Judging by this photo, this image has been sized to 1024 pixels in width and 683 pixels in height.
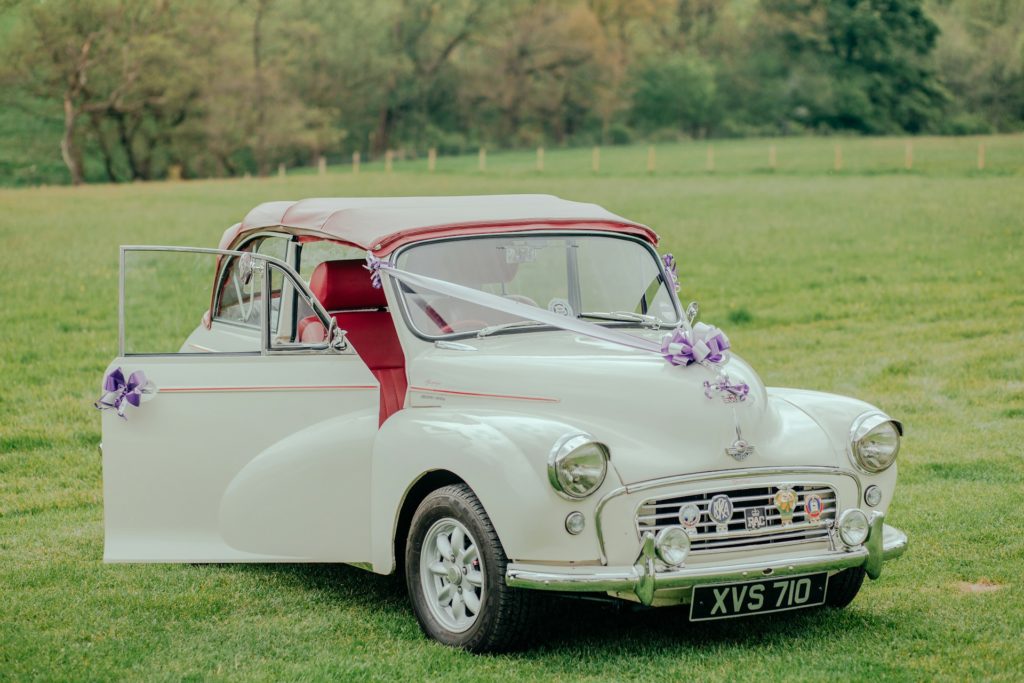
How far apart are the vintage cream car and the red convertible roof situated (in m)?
0.02

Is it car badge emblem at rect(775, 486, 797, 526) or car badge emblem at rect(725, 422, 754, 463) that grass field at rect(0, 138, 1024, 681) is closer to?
car badge emblem at rect(775, 486, 797, 526)

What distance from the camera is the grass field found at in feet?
18.7

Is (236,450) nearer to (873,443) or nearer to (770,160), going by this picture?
(873,443)

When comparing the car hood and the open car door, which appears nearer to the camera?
the car hood

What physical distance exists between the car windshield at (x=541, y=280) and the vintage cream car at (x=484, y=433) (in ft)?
0.04

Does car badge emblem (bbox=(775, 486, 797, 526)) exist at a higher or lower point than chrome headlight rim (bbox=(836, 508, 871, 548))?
higher

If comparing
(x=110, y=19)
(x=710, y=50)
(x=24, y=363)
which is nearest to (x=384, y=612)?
(x=24, y=363)

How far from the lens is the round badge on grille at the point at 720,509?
554cm

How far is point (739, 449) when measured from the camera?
18.5 ft

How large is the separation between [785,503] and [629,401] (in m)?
0.80

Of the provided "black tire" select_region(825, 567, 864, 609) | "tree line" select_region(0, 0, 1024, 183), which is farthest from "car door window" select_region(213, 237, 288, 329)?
"tree line" select_region(0, 0, 1024, 183)

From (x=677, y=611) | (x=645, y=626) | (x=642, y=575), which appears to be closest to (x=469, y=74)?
(x=677, y=611)

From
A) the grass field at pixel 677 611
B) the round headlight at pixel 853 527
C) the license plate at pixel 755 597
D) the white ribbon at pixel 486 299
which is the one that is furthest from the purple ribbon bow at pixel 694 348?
the grass field at pixel 677 611

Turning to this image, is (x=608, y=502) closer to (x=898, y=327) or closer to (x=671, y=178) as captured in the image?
(x=898, y=327)
